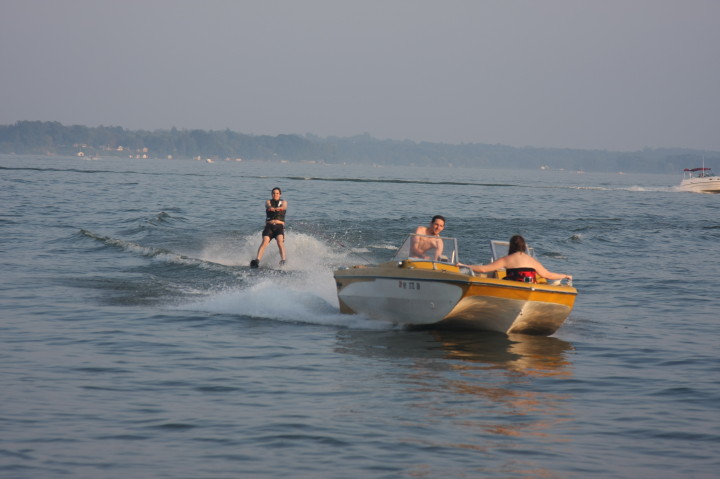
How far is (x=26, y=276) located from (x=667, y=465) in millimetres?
15561

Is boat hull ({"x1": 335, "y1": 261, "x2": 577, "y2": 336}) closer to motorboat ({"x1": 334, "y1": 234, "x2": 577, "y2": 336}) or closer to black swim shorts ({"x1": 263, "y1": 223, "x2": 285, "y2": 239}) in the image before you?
A: motorboat ({"x1": 334, "y1": 234, "x2": 577, "y2": 336})

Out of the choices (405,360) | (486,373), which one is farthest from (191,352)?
(486,373)

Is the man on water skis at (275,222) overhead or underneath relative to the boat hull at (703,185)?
underneath

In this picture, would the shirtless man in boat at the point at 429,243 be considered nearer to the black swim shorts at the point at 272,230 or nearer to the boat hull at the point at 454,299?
the boat hull at the point at 454,299

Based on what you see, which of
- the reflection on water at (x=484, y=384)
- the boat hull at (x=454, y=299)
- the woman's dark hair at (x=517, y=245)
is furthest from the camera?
the woman's dark hair at (x=517, y=245)

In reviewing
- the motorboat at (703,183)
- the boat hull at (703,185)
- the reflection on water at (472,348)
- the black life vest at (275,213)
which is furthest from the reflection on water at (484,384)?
the boat hull at (703,185)

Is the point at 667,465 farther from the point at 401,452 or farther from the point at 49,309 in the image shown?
the point at 49,309

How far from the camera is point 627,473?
7754mm

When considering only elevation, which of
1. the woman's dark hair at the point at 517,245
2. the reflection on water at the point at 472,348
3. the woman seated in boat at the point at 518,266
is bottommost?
the reflection on water at the point at 472,348

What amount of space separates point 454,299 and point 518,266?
1.14 metres

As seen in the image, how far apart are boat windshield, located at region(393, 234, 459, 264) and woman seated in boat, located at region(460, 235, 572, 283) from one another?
94 centimetres

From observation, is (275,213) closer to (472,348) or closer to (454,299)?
(454,299)

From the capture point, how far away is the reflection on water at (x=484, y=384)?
855cm

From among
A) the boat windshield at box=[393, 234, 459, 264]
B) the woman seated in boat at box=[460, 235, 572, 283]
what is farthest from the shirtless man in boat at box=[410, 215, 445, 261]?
the woman seated in boat at box=[460, 235, 572, 283]
